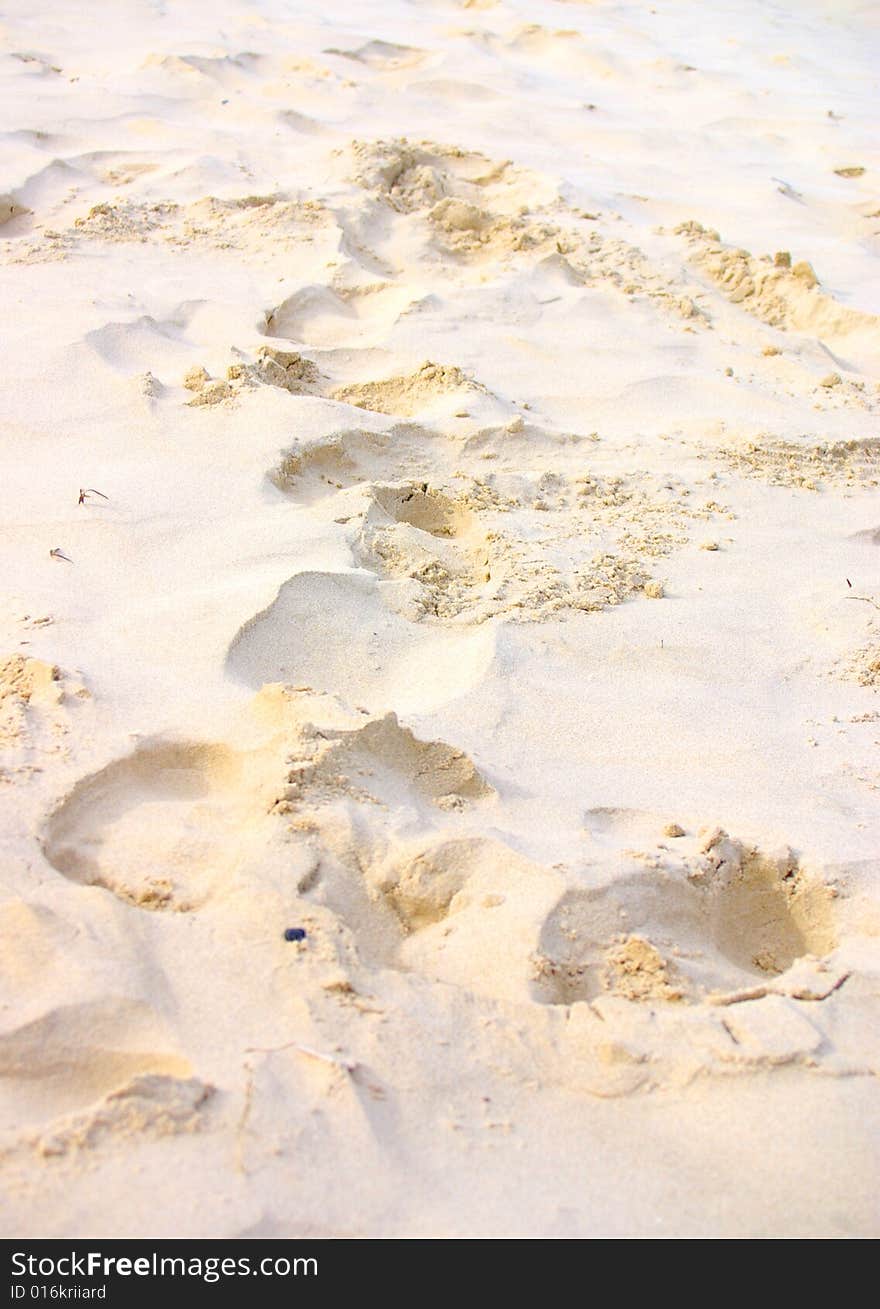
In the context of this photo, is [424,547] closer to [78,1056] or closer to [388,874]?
[388,874]

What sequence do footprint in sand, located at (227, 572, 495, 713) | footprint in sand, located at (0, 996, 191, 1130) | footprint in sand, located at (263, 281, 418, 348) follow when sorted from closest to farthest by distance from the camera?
1. footprint in sand, located at (0, 996, 191, 1130)
2. footprint in sand, located at (227, 572, 495, 713)
3. footprint in sand, located at (263, 281, 418, 348)

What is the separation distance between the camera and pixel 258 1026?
1.20 meters

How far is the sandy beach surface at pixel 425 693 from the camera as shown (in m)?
1.14

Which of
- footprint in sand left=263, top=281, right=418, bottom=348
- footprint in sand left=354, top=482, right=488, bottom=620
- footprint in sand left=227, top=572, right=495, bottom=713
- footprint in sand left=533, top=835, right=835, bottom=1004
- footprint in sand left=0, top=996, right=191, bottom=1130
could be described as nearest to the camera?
footprint in sand left=0, top=996, right=191, bottom=1130

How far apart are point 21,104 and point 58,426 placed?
2456 mm

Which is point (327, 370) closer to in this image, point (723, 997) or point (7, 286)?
point (7, 286)

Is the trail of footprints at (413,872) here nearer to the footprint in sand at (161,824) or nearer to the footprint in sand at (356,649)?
the footprint in sand at (161,824)

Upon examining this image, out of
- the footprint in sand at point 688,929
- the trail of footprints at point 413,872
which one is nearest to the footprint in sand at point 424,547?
the trail of footprints at point 413,872

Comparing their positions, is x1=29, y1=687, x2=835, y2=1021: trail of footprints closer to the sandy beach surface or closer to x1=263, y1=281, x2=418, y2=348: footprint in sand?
the sandy beach surface

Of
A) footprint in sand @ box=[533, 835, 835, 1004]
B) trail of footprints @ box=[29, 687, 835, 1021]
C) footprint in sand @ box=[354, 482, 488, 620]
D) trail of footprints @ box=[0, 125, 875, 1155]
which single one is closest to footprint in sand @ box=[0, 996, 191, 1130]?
trail of footprints @ box=[0, 125, 875, 1155]

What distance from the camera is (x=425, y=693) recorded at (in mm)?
1846

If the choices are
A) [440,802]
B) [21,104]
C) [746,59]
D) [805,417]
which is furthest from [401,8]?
[440,802]

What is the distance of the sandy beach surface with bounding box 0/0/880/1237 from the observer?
1136mm

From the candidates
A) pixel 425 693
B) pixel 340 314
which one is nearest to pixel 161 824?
pixel 425 693
